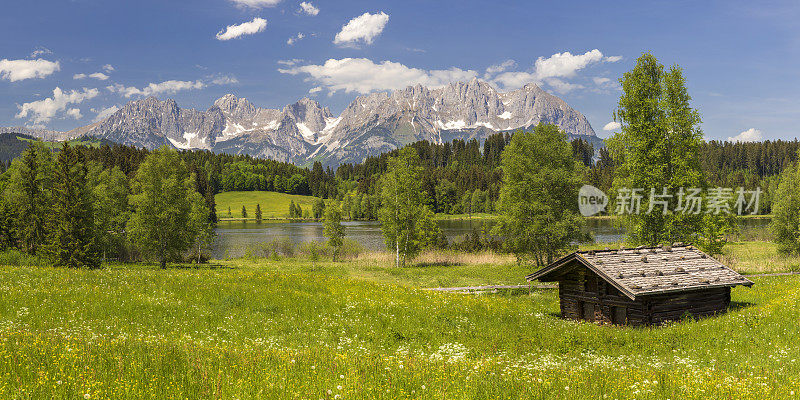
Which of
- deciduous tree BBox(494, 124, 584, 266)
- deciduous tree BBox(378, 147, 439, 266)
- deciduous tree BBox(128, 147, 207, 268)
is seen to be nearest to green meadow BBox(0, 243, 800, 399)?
deciduous tree BBox(494, 124, 584, 266)

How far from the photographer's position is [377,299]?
69.8 ft

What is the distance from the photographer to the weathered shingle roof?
20453 millimetres

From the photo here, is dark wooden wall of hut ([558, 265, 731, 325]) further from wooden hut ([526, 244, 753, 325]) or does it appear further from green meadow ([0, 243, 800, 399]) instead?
green meadow ([0, 243, 800, 399])

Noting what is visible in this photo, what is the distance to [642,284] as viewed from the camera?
20328 millimetres

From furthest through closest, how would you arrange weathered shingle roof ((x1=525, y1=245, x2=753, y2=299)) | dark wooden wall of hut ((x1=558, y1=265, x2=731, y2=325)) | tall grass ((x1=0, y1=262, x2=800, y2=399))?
1. dark wooden wall of hut ((x1=558, y1=265, x2=731, y2=325))
2. weathered shingle roof ((x1=525, y1=245, x2=753, y2=299))
3. tall grass ((x1=0, y1=262, x2=800, y2=399))

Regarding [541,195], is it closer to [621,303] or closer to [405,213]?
[405,213]

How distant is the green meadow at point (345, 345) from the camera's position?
7.07 m

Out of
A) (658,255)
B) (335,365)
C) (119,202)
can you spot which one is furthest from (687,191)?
(119,202)

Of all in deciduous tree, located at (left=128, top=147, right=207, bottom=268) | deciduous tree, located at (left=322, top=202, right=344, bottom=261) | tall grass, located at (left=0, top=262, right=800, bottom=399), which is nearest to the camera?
tall grass, located at (left=0, top=262, right=800, bottom=399)

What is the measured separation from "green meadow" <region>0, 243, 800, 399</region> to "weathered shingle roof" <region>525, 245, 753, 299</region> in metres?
1.86

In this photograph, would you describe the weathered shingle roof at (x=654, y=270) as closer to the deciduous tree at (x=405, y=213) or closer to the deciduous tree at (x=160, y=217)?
the deciduous tree at (x=405, y=213)

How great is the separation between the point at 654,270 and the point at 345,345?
16433 mm

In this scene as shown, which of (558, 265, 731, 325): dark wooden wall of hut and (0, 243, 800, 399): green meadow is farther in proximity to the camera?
(558, 265, 731, 325): dark wooden wall of hut

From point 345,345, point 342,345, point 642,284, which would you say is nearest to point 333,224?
point 642,284
